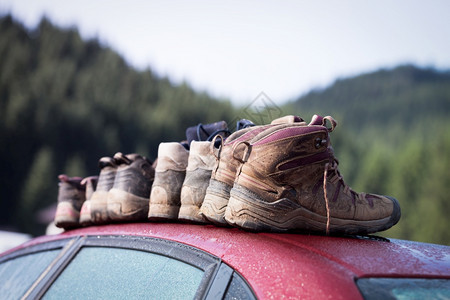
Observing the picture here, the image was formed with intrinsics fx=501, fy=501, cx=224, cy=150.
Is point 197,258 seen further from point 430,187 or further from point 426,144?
point 426,144

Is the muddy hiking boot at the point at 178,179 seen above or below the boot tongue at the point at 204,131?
below

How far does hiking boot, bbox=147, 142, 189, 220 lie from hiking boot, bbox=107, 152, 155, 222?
0.14 meters

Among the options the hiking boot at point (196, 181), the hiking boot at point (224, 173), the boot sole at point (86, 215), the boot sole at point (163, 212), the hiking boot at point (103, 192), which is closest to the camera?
the hiking boot at point (224, 173)

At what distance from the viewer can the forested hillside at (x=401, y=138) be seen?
53062mm

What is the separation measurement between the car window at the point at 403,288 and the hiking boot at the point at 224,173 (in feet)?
2.16

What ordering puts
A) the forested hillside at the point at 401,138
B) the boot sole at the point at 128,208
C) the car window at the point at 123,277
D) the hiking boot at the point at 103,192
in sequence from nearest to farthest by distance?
the car window at the point at 123,277, the boot sole at the point at 128,208, the hiking boot at the point at 103,192, the forested hillside at the point at 401,138

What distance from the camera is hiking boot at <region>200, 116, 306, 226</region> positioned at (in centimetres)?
176

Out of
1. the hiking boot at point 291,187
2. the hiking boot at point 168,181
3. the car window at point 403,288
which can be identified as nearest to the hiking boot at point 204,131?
the hiking boot at point 168,181

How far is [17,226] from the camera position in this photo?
43625 mm

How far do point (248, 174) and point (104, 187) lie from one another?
42.1 inches

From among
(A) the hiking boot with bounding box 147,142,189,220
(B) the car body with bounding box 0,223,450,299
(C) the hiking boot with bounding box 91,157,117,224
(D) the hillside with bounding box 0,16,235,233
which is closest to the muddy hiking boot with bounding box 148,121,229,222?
(A) the hiking boot with bounding box 147,142,189,220

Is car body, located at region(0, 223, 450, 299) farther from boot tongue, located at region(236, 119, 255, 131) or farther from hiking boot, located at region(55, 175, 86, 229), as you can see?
hiking boot, located at region(55, 175, 86, 229)

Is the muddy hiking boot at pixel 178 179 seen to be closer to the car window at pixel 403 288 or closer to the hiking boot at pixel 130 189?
the hiking boot at pixel 130 189

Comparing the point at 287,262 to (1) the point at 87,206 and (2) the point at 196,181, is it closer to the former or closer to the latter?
(2) the point at 196,181
